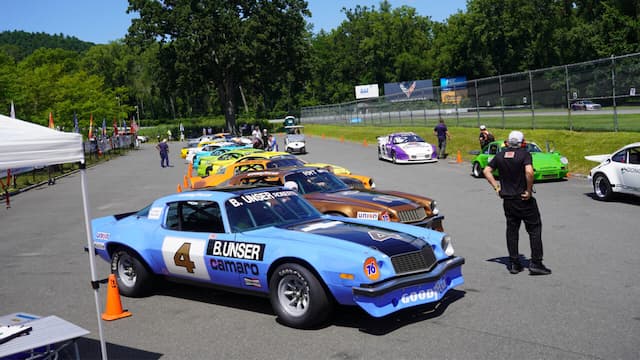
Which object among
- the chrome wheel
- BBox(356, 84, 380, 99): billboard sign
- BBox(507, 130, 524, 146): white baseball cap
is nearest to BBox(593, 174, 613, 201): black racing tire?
BBox(507, 130, 524, 146): white baseball cap

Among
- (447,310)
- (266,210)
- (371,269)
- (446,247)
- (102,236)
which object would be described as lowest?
(447,310)

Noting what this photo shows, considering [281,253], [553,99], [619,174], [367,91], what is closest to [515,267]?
[281,253]

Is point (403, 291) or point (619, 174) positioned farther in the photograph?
point (619, 174)

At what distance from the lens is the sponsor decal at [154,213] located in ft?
28.9

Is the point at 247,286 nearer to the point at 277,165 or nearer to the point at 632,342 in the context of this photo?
the point at 632,342

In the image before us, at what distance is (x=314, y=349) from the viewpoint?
6.48m

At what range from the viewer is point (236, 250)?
7.62 meters

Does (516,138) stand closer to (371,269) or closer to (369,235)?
(369,235)

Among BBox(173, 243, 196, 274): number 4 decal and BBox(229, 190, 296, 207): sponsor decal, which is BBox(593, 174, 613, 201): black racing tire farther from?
BBox(173, 243, 196, 274): number 4 decal

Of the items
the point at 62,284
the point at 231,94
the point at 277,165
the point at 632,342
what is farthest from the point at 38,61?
the point at 632,342

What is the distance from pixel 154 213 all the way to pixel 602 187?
11.2m

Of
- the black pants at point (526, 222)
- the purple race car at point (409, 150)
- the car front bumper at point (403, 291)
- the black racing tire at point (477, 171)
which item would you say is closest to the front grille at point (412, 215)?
the black pants at point (526, 222)

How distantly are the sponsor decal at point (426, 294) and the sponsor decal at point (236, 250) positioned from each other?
1656 millimetres

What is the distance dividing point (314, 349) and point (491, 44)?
99.2 metres
